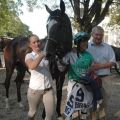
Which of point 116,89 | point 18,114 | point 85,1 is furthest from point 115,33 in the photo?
point 18,114

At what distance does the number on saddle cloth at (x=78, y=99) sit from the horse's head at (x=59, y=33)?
2.48 feet

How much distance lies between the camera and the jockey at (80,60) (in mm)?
5379

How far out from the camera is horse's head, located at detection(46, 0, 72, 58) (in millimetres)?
6062

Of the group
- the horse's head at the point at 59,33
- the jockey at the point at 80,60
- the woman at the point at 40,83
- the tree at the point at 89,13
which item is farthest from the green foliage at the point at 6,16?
the jockey at the point at 80,60

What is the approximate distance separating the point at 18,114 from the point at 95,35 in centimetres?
373

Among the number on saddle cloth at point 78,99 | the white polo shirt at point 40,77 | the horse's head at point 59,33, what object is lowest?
the number on saddle cloth at point 78,99

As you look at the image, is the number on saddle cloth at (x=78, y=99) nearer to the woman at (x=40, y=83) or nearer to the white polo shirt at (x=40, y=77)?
the woman at (x=40, y=83)

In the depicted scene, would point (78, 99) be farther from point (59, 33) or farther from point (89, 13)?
point (89, 13)

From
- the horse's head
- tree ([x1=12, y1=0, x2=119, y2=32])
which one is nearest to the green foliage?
tree ([x1=12, y1=0, x2=119, y2=32])

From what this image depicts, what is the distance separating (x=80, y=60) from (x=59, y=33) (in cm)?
120

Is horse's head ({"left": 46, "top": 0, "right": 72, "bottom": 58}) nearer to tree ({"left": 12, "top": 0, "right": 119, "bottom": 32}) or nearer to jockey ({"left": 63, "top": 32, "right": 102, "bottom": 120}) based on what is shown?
jockey ({"left": 63, "top": 32, "right": 102, "bottom": 120})

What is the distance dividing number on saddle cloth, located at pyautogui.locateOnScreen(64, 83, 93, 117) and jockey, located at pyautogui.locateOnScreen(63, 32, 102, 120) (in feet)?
0.36

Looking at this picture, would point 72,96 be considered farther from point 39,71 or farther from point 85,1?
point 85,1

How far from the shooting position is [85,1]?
827 inches
